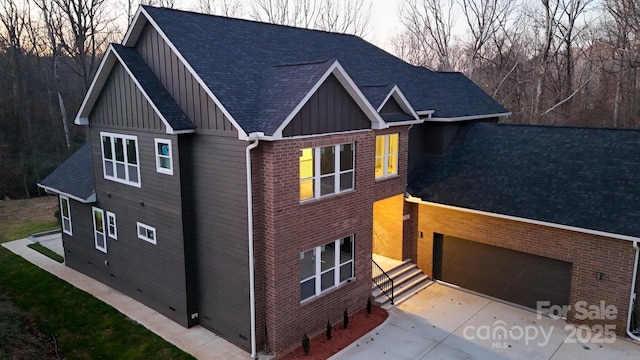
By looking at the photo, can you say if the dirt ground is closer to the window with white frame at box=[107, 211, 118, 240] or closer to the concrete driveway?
the window with white frame at box=[107, 211, 118, 240]

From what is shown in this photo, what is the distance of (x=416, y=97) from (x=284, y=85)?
26.8ft

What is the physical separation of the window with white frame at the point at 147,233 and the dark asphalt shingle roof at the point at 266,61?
5.19 metres

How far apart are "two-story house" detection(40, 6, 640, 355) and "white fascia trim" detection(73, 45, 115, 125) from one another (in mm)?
52

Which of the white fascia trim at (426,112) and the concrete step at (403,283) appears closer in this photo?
the concrete step at (403,283)

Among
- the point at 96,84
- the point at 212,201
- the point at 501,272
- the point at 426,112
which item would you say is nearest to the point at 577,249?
the point at 501,272

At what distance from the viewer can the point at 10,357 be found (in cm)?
1042

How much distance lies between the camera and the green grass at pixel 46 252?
18673 millimetres

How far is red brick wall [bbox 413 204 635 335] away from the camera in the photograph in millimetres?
12031

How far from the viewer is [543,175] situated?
14445mm

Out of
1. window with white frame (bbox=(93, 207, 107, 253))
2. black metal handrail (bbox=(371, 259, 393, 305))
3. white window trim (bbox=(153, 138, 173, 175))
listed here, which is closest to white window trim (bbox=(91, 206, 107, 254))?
window with white frame (bbox=(93, 207, 107, 253))

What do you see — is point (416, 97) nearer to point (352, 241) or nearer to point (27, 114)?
point (352, 241)

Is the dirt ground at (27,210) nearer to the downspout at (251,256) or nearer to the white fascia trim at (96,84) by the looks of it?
the white fascia trim at (96,84)

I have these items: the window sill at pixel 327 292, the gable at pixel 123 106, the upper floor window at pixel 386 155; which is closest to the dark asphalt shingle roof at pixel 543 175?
the upper floor window at pixel 386 155

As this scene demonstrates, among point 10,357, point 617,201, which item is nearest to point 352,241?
point 617,201
